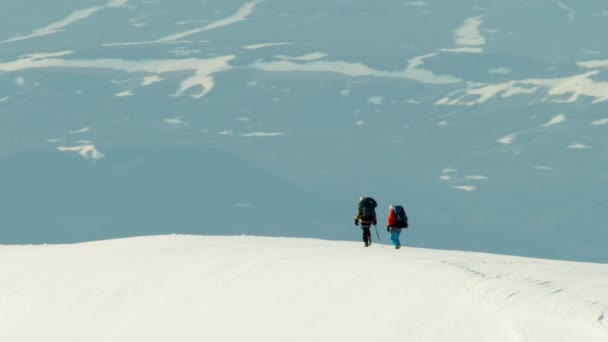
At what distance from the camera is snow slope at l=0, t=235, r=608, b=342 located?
823 inches

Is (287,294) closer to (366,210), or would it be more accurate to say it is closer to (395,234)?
(366,210)

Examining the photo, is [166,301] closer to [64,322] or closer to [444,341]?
[64,322]

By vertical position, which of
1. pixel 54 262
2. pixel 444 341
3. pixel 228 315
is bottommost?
pixel 54 262

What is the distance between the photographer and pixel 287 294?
2591 cm

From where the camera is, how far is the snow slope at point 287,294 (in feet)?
68.6

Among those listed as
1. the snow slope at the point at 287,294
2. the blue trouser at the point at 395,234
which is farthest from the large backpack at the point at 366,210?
the snow slope at the point at 287,294

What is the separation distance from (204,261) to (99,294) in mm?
2544

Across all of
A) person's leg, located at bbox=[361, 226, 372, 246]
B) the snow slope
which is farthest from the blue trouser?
person's leg, located at bbox=[361, 226, 372, 246]

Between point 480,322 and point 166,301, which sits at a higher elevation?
point 480,322

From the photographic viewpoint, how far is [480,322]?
66.7 ft

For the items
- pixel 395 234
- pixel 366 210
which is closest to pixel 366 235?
pixel 395 234

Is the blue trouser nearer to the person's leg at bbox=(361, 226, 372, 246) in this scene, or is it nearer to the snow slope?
the snow slope

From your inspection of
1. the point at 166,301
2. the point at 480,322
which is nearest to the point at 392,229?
the point at 166,301

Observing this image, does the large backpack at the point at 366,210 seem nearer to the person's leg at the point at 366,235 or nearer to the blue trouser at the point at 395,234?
the person's leg at the point at 366,235
